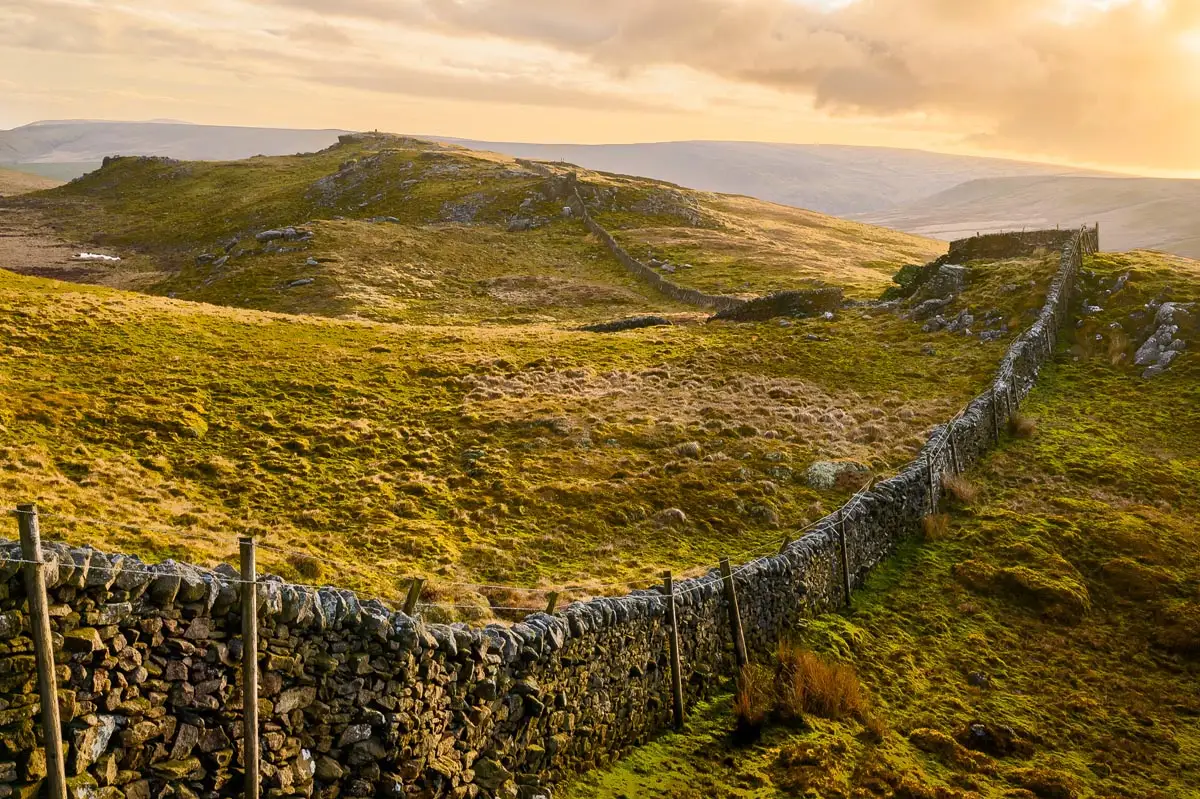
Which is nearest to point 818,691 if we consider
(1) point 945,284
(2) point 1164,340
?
(2) point 1164,340

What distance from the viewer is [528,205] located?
353 feet

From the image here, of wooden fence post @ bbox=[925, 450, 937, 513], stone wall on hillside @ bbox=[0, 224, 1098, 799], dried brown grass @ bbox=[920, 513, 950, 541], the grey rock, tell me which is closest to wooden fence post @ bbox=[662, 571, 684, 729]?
stone wall on hillside @ bbox=[0, 224, 1098, 799]

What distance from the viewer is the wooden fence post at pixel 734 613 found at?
1658 centimetres

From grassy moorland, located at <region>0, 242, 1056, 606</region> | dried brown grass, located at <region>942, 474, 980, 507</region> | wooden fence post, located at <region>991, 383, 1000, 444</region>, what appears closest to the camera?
grassy moorland, located at <region>0, 242, 1056, 606</region>

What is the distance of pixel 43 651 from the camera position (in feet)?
24.7

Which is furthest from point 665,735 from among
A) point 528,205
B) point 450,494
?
point 528,205

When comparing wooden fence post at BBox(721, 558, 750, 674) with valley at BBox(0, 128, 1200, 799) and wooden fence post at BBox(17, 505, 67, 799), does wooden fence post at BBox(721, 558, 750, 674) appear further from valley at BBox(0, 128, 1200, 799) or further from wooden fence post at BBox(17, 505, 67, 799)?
wooden fence post at BBox(17, 505, 67, 799)

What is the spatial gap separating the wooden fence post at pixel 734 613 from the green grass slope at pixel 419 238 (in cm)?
4836

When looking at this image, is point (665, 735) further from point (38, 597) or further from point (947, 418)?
point (947, 418)

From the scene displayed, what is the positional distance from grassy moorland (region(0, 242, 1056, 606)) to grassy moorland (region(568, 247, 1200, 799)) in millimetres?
4243

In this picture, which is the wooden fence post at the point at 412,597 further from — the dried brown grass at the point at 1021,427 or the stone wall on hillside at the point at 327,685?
the dried brown grass at the point at 1021,427

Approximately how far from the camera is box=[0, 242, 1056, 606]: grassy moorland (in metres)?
22.2

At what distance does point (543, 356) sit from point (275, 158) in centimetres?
13859

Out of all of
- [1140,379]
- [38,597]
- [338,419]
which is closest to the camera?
[38,597]
